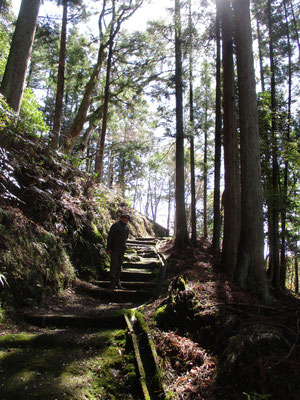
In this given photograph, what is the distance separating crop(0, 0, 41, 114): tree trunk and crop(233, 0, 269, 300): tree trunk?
530 cm

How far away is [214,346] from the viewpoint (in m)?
3.38

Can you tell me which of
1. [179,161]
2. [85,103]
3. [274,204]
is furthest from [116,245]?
A: [85,103]

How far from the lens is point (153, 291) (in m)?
6.76

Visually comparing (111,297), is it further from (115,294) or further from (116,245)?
(116,245)

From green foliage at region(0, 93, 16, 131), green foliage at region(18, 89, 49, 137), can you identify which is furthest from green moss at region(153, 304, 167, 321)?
green foliage at region(18, 89, 49, 137)

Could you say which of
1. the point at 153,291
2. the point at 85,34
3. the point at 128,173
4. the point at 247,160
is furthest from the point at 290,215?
the point at 128,173

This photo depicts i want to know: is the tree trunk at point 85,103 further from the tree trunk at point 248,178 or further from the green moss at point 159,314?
the green moss at point 159,314

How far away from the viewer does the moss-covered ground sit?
2475mm

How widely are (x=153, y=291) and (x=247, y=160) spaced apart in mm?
4096

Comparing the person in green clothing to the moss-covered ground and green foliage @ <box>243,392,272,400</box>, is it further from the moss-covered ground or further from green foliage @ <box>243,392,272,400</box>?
green foliage @ <box>243,392,272,400</box>

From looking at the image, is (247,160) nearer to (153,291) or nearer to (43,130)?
(153,291)

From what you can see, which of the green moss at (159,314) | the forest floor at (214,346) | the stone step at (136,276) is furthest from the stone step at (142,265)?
the green moss at (159,314)

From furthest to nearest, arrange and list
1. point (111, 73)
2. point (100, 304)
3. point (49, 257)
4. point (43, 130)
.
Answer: point (111, 73), point (43, 130), point (100, 304), point (49, 257)

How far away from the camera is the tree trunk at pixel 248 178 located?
19.8 ft
